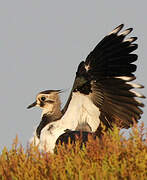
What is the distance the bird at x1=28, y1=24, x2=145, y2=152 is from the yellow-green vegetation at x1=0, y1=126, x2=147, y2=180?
263 centimetres

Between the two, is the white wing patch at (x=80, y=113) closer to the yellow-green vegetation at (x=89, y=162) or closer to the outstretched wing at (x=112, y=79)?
the outstretched wing at (x=112, y=79)

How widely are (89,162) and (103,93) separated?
3.36 metres

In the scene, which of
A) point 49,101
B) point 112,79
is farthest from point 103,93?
point 49,101

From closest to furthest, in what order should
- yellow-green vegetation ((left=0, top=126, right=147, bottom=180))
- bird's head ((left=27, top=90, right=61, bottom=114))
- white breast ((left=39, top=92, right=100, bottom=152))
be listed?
yellow-green vegetation ((left=0, top=126, right=147, bottom=180)), white breast ((left=39, top=92, right=100, bottom=152)), bird's head ((left=27, top=90, right=61, bottom=114))

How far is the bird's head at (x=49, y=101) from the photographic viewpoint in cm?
988

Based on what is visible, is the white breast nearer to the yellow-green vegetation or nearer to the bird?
the bird

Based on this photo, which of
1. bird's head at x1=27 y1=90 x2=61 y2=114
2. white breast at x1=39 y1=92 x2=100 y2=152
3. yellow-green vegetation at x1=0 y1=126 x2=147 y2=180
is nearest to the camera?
yellow-green vegetation at x1=0 y1=126 x2=147 y2=180

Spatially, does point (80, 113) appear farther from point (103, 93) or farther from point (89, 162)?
point (89, 162)

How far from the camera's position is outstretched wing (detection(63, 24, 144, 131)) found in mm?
8969

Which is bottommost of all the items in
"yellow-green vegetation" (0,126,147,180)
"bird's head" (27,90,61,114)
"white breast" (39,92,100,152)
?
"yellow-green vegetation" (0,126,147,180)

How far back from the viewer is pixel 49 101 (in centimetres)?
998

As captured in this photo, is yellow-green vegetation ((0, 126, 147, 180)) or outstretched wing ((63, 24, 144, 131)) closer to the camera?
yellow-green vegetation ((0, 126, 147, 180))

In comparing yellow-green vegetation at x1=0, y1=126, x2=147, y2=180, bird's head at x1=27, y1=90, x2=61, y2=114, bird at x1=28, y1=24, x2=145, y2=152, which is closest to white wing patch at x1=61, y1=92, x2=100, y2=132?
bird at x1=28, y1=24, x2=145, y2=152

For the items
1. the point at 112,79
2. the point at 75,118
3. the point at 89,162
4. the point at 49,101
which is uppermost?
the point at 112,79
